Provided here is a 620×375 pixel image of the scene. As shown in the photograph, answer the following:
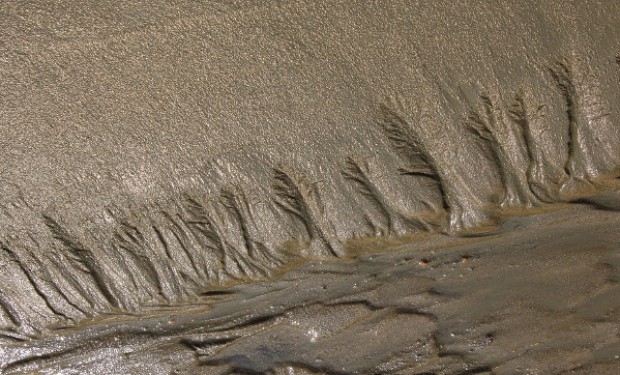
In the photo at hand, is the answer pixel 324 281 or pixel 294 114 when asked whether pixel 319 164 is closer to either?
pixel 294 114

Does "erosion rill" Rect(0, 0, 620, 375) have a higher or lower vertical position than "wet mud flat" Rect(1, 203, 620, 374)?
higher

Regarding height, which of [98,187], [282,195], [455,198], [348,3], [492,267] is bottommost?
[492,267]

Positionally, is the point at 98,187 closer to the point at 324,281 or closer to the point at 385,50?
the point at 324,281

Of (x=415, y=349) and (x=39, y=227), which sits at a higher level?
(x=39, y=227)

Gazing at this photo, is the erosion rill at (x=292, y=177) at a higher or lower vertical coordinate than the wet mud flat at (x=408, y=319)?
higher

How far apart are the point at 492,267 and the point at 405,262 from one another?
1.09 feet

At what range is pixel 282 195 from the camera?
7.29ft

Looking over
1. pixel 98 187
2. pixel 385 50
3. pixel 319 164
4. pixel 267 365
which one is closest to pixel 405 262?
pixel 319 164

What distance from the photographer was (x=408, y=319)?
214 cm

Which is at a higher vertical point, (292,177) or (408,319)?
(292,177)

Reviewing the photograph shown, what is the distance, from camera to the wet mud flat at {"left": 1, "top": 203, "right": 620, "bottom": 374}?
7.00ft

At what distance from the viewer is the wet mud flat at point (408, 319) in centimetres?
213

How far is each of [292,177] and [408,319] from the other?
700 mm

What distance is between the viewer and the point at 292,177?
222cm
